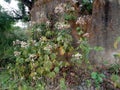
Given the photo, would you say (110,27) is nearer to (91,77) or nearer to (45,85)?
(91,77)

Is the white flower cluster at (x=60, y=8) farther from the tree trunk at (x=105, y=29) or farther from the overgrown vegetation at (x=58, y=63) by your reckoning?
the tree trunk at (x=105, y=29)

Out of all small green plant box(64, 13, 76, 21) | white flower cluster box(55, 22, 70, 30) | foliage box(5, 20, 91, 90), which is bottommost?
foliage box(5, 20, 91, 90)

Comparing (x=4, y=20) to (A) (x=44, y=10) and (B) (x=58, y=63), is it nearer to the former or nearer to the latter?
(A) (x=44, y=10)

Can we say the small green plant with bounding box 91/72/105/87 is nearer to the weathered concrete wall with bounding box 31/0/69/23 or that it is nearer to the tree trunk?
the tree trunk

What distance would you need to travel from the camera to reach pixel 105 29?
2977 millimetres

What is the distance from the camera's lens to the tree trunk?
115 inches

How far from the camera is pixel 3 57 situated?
4.40 meters

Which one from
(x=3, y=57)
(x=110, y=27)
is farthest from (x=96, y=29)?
(x=3, y=57)

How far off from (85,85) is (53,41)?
1.96 feet

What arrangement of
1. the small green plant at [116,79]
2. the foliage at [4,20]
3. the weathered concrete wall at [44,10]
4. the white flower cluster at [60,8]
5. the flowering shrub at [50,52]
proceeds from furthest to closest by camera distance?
the foliage at [4,20], the weathered concrete wall at [44,10], the white flower cluster at [60,8], the flowering shrub at [50,52], the small green plant at [116,79]

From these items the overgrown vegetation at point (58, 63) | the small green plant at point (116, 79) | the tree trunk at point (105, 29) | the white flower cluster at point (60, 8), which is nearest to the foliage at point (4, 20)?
the overgrown vegetation at point (58, 63)

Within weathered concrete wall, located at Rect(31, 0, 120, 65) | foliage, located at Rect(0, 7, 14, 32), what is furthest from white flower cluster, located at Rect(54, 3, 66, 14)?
foliage, located at Rect(0, 7, 14, 32)

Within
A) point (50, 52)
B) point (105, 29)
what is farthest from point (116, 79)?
point (50, 52)

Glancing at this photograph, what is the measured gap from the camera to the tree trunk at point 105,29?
2.93 metres
